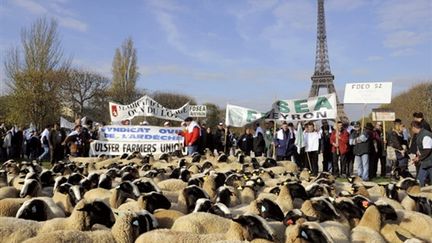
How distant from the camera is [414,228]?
696 centimetres

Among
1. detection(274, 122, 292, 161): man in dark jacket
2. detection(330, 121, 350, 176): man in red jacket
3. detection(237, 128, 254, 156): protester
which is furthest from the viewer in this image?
detection(237, 128, 254, 156): protester

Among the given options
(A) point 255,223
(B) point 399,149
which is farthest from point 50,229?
(B) point 399,149

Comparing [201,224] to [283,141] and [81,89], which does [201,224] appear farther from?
[81,89]

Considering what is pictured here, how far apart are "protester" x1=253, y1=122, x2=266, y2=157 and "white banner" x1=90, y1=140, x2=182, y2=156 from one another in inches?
134

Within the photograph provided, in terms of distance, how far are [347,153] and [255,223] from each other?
12.0m

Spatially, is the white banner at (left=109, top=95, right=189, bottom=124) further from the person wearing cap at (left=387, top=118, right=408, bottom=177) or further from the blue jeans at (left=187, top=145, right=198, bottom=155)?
the person wearing cap at (left=387, top=118, right=408, bottom=177)

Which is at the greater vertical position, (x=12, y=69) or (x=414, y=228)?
(x=12, y=69)

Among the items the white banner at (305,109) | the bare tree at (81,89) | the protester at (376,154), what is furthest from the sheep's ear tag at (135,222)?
the bare tree at (81,89)

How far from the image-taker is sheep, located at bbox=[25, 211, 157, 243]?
5395 mm

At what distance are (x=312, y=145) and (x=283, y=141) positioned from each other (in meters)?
1.30

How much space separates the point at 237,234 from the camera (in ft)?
18.2

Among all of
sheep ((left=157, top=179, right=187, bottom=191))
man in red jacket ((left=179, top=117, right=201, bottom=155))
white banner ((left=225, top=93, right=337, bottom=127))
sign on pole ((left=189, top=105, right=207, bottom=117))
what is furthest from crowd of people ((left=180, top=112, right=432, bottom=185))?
sheep ((left=157, top=179, right=187, bottom=191))

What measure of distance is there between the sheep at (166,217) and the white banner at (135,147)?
1360 centimetres

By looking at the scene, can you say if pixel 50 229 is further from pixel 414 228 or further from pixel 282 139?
pixel 282 139
